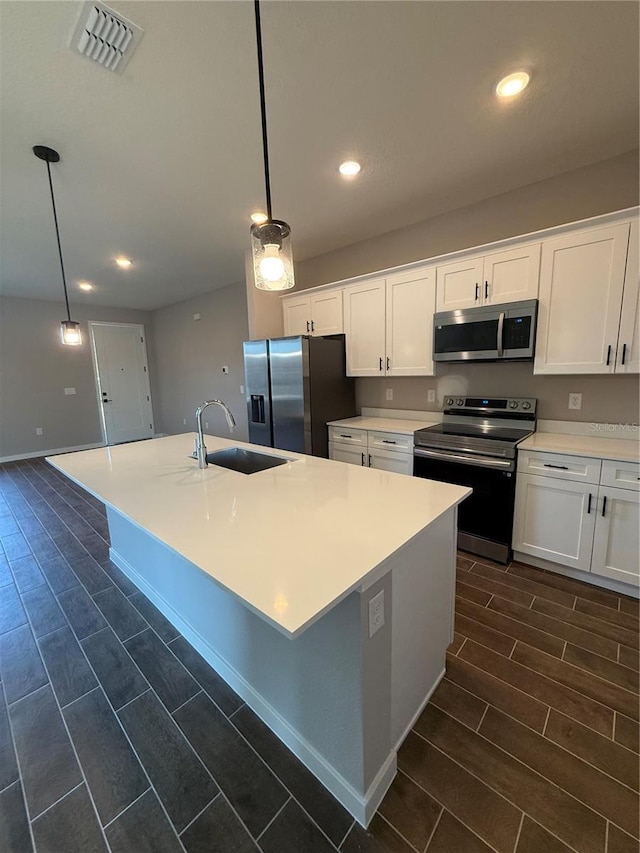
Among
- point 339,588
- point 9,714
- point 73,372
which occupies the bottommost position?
point 9,714

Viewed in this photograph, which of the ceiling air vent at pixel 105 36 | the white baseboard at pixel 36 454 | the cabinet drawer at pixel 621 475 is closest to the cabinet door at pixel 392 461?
the cabinet drawer at pixel 621 475

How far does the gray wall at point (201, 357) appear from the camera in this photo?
5206mm

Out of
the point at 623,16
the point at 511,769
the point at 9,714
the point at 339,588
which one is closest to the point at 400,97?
the point at 623,16

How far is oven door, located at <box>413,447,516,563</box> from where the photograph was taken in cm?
232

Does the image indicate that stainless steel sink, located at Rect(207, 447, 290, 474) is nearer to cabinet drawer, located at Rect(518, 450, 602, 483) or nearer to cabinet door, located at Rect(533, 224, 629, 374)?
cabinet drawer, located at Rect(518, 450, 602, 483)

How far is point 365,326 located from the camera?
3.26 metres

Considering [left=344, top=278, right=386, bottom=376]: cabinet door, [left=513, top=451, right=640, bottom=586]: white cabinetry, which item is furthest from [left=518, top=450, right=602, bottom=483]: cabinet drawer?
[left=344, top=278, right=386, bottom=376]: cabinet door

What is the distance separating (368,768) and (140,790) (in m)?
0.80

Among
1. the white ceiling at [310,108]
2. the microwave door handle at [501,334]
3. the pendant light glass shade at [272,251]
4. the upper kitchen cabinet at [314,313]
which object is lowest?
the microwave door handle at [501,334]

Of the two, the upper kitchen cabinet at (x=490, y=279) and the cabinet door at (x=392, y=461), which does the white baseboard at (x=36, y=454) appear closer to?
the cabinet door at (x=392, y=461)

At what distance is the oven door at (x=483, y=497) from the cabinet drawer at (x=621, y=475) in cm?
48

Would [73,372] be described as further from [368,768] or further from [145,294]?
[368,768]

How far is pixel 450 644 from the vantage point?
1.66 metres

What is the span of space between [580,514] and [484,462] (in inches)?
24.3
